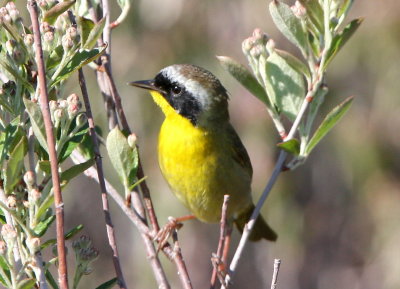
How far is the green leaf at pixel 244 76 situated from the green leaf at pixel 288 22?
180 mm

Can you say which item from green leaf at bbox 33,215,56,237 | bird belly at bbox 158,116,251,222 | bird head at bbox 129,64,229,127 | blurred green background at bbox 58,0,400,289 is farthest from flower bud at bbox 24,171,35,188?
blurred green background at bbox 58,0,400,289

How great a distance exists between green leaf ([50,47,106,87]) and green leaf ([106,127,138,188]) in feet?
1.00

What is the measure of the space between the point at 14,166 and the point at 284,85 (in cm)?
89

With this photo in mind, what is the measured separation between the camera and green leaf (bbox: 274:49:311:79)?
2.03m

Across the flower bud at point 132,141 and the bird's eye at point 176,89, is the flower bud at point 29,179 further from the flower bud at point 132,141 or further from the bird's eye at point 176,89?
the bird's eye at point 176,89

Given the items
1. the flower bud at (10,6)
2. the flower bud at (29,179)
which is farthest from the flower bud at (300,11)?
the flower bud at (29,179)

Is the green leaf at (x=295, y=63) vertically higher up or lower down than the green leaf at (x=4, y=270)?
higher up

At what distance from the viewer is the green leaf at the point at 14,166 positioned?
5.06 feet

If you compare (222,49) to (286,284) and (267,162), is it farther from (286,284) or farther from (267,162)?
(286,284)

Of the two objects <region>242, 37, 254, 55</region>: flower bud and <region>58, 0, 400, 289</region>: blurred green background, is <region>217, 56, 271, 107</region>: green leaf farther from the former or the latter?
<region>58, 0, 400, 289</region>: blurred green background

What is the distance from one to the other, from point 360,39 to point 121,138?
3.74 m

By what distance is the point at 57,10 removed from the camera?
5.37 ft

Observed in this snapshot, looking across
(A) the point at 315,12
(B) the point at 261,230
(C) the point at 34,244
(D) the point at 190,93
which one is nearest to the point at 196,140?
(D) the point at 190,93

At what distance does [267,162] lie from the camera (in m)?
5.63
